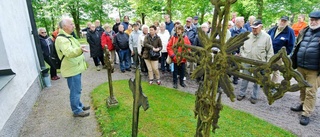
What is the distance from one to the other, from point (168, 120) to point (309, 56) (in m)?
3.10

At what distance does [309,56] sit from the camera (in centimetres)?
397

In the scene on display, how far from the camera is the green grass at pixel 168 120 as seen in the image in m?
3.83

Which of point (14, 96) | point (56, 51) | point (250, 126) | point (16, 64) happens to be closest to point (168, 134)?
point (250, 126)

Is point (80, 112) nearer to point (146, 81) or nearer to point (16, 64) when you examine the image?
point (16, 64)

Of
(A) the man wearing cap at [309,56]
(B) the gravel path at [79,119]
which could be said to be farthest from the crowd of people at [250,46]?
(B) the gravel path at [79,119]

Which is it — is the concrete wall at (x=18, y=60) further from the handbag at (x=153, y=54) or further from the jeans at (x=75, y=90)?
the handbag at (x=153, y=54)

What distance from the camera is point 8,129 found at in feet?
11.6

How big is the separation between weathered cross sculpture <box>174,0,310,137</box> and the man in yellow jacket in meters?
2.72

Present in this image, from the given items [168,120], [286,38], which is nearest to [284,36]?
[286,38]

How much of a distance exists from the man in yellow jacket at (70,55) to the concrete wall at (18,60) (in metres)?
1.08

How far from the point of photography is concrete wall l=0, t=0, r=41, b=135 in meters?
3.79

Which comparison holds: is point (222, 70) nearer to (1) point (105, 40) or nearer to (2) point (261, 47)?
(2) point (261, 47)

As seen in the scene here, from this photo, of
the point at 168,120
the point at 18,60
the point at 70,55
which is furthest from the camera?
the point at 18,60

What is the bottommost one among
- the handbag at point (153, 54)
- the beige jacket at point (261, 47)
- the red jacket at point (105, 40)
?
the handbag at point (153, 54)
